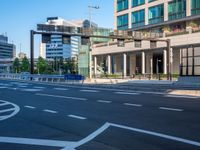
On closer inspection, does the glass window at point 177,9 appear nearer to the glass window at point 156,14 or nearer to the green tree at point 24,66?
the glass window at point 156,14

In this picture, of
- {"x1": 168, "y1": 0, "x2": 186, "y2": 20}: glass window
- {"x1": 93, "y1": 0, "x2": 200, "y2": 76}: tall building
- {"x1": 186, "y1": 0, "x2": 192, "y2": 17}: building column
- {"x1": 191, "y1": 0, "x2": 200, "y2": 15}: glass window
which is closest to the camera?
{"x1": 93, "y1": 0, "x2": 200, "y2": 76}: tall building

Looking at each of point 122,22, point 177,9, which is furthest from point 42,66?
point 177,9

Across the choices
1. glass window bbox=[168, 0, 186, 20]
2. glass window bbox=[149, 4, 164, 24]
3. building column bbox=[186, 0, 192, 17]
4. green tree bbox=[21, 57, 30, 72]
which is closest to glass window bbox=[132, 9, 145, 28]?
glass window bbox=[149, 4, 164, 24]

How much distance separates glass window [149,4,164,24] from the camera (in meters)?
64.1

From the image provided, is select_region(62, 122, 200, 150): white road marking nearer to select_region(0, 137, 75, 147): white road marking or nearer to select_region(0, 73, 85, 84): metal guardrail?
select_region(0, 137, 75, 147): white road marking

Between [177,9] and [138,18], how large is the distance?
1139cm

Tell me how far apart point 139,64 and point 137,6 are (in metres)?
13.2

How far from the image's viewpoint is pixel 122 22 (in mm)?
74938

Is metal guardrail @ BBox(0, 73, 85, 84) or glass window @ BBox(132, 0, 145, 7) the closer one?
metal guardrail @ BBox(0, 73, 85, 84)

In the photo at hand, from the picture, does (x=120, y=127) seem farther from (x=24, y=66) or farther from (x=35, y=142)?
(x=24, y=66)

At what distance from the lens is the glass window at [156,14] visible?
64.1 m

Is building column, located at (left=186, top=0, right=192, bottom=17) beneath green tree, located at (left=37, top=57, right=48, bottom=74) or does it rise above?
Result: above

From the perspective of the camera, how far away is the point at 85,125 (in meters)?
10.5

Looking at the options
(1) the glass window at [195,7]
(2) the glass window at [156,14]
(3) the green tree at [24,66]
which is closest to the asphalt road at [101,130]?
(1) the glass window at [195,7]
